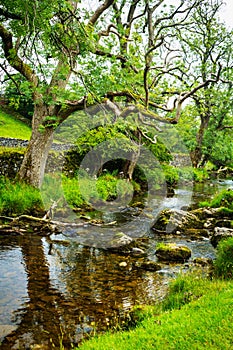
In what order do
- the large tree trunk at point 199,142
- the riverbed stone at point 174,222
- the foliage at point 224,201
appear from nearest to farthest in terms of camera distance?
the riverbed stone at point 174,222, the foliage at point 224,201, the large tree trunk at point 199,142

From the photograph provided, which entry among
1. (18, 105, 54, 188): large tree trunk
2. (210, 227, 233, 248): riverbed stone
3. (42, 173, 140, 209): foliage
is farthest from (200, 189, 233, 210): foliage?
(18, 105, 54, 188): large tree trunk

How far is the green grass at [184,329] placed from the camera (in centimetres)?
435

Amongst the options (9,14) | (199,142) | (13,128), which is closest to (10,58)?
(9,14)

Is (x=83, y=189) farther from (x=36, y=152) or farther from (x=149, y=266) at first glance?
(x=149, y=266)

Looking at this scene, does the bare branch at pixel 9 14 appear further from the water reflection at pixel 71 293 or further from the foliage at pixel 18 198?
the foliage at pixel 18 198

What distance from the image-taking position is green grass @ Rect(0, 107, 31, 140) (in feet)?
93.2

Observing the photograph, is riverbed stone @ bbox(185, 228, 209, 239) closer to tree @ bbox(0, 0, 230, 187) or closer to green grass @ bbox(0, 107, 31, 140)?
tree @ bbox(0, 0, 230, 187)

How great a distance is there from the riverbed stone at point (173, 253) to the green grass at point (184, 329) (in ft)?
11.9

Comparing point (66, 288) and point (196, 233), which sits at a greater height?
point (196, 233)

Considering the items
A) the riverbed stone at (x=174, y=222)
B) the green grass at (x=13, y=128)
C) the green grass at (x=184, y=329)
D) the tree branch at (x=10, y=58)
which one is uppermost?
the tree branch at (x=10, y=58)

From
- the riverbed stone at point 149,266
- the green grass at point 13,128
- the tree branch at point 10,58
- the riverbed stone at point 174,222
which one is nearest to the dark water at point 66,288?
the riverbed stone at point 149,266

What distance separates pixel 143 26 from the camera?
77.4ft

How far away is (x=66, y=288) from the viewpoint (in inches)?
288

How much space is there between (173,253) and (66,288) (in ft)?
12.4
